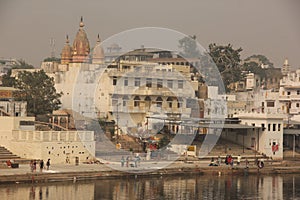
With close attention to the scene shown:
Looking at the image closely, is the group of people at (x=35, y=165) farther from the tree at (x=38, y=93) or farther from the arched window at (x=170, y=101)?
the arched window at (x=170, y=101)

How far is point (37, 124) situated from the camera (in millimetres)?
33781

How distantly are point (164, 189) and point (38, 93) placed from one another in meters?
15.2

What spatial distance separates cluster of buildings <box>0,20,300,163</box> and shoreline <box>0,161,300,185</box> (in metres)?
1.60

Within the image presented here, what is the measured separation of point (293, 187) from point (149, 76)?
1582 centimetres

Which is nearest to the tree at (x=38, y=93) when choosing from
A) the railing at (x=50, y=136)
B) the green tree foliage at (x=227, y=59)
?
the railing at (x=50, y=136)

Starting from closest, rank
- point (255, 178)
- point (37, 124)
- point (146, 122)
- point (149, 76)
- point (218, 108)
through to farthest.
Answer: point (255, 178)
point (37, 124)
point (146, 122)
point (149, 76)
point (218, 108)

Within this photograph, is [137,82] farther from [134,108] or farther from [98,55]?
[98,55]

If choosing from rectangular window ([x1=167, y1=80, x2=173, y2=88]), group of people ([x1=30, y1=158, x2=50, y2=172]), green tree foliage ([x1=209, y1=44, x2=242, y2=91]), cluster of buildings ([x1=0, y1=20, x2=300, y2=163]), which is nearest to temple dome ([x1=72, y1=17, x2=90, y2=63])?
cluster of buildings ([x1=0, y1=20, x2=300, y2=163])

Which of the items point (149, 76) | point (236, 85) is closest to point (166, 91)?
point (149, 76)

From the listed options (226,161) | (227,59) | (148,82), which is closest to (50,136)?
(226,161)

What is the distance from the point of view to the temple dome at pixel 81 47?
4409cm

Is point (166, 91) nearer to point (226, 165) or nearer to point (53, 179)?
Result: point (226, 165)

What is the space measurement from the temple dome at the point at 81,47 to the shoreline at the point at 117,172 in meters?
14.1

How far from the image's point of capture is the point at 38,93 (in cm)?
3966
